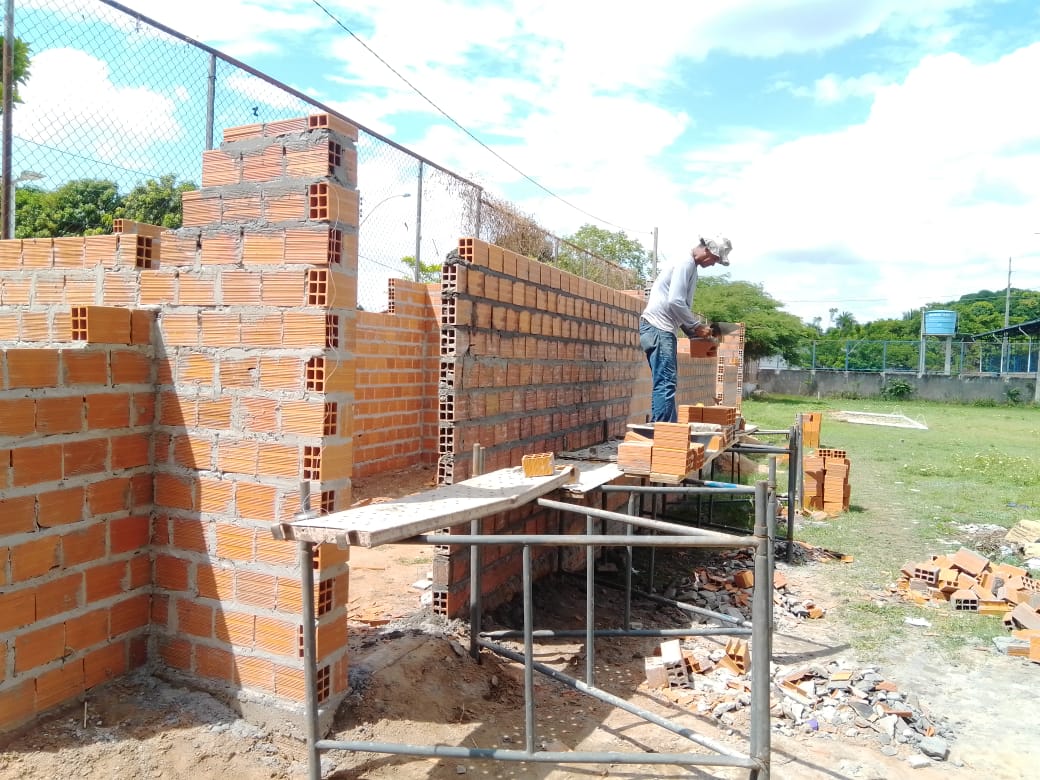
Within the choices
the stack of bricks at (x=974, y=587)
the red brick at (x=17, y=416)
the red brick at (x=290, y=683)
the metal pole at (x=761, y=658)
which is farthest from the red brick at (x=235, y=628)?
the stack of bricks at (x=974, y=587)

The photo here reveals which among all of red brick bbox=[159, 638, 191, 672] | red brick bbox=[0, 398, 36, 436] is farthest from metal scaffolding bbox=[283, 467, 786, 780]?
red brick bbox=[0, 398, 36, 436]

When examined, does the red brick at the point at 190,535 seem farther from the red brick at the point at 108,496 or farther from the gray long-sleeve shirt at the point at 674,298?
the gray long-sleeve shirt at the point at 674,298

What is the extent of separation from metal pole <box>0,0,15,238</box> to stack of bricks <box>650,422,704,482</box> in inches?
192

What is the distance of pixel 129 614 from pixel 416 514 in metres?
1.72

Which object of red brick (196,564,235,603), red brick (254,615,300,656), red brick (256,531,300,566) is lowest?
red brick (254,615,300,656)

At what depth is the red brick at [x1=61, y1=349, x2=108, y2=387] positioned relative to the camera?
10.8 feet

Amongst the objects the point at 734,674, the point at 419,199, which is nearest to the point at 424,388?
the point at 419,199

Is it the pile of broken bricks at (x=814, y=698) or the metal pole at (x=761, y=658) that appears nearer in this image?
the metal pole at (x=761, y=658)

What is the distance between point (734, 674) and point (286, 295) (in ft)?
11.6

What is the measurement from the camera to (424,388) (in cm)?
1086

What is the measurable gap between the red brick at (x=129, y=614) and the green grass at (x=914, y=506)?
15.6ft

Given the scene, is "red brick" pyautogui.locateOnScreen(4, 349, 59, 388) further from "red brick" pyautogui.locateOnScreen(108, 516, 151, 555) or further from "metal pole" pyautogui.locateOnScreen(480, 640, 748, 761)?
"metal pole" pyautogui.locateOnScreen(480, 640, 748, 761)

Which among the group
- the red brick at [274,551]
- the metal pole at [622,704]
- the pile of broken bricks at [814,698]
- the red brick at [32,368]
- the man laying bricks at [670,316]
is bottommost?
the pile of broken bricks at [814,698]

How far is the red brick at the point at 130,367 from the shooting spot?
3.53m
